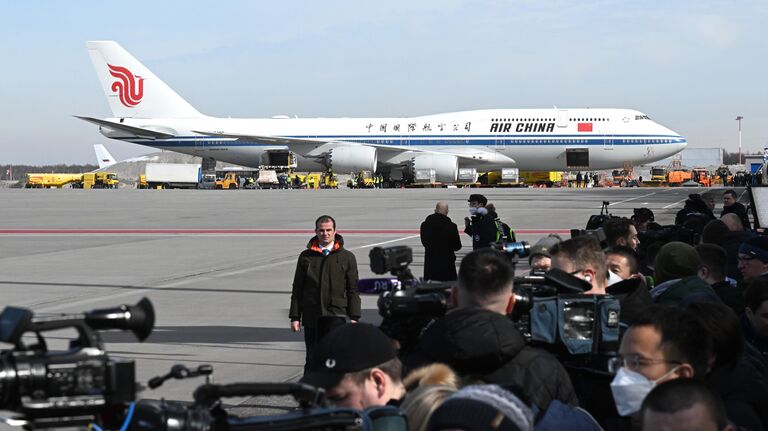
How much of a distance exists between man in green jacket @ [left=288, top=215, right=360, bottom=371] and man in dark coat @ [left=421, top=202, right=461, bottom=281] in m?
3.86

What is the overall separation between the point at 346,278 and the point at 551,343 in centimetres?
500

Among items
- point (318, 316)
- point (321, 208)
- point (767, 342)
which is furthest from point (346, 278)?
point (321, 208)

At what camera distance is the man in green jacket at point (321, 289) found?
931cm

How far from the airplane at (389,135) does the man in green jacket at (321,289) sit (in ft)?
164

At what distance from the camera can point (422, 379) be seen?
3.29 meters

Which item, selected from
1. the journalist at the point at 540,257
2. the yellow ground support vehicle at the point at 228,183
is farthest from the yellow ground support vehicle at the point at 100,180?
the journalist at the point at 540,257

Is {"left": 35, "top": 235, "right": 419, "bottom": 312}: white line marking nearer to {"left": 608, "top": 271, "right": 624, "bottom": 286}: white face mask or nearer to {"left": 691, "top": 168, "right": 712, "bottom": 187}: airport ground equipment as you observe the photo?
{"left": 608, "top": 271, "right": 624, "bottom": 286}: white face mask

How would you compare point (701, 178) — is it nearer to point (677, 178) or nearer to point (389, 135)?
point (677, 178)

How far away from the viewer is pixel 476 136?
6050 cm

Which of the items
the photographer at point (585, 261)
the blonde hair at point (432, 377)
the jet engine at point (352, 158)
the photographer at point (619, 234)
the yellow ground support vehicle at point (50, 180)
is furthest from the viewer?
the yellow ground support vehicle at point (50, 180)

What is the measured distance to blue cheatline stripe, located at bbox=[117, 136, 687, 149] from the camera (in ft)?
191

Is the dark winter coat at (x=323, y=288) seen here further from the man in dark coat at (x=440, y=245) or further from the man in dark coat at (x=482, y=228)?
the man in dark coat at (x=482, y=228)

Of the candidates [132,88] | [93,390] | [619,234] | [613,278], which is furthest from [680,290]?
[132,88]

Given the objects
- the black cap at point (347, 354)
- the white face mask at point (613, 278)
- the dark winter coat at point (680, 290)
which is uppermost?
the black cap at point (347, 354)
